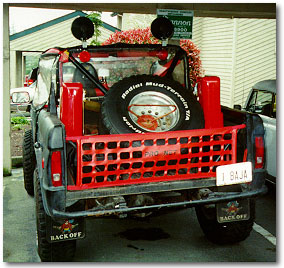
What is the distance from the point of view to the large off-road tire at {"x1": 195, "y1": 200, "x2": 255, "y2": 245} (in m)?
3.96

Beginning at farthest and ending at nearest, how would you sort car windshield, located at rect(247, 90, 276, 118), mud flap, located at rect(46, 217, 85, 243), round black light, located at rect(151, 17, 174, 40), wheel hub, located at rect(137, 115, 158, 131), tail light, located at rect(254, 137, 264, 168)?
car windshield, located at rect(247, 90, 276, 118), round black light, located at rect(151, 17, 174, 40), wheel hub, located at rect(137, 115, 158, 131), tail light, located at rect(254, 137, 264, 168), mud flap, located at rect(46, 217, 85, 243)

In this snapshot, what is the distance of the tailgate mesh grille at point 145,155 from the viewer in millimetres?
3062

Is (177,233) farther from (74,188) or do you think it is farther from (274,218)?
(74,188)

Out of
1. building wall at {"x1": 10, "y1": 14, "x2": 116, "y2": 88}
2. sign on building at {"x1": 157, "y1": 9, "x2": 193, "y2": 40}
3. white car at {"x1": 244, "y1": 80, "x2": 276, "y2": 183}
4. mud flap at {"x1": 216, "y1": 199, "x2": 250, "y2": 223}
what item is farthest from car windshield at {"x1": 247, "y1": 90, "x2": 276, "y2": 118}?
building wall at {"x1": 10, "y1": 14, "x2": 116, "y2": 88}

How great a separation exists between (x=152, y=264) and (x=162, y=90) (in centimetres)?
159

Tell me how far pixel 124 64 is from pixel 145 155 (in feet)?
5.69

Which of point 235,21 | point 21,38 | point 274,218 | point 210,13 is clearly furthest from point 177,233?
point 21,38

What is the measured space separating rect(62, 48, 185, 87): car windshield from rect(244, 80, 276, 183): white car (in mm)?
1578

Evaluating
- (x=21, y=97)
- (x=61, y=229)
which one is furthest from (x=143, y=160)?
(x=21, y=97)

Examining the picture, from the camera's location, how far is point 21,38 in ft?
56.8

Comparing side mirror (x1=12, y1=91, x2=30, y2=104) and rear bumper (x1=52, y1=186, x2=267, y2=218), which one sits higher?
side mirror (x1=12, y1=91, x2=30, y2=104)

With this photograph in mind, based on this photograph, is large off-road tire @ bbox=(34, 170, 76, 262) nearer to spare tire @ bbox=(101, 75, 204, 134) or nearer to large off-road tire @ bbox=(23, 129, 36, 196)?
spare tire @ bbox=(101, 75, 204, 134)

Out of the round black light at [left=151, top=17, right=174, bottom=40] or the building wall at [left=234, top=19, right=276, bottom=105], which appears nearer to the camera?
the round black light at [left=151, top=17, right=174, bottom=40]

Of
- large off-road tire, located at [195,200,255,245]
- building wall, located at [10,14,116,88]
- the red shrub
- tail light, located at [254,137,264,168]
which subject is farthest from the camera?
building wall, located at [10,14,116,88]
